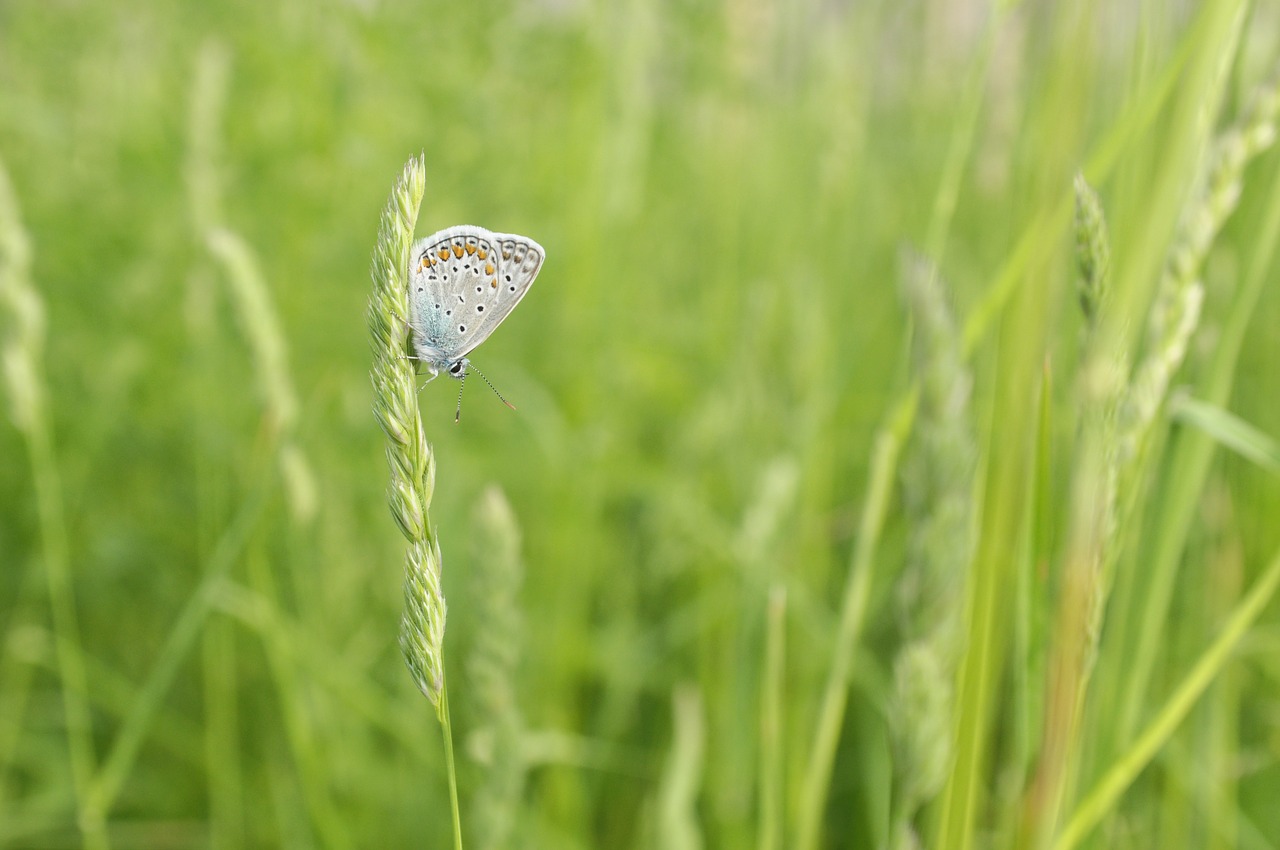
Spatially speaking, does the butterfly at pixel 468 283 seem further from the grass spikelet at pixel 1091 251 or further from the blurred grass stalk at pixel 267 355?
the grass spikelet at pixel 1091 251

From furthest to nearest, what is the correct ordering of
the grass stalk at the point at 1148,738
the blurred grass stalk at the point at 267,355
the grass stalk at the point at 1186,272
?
the blurred grass stalk at the point at 267,355, the grass stalk at the point at 1148,738, the grass stalk at the point at 1186,272

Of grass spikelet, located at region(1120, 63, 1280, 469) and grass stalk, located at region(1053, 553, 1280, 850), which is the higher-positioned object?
grass spikelet, located at region(1120, 63, 1280, 469)

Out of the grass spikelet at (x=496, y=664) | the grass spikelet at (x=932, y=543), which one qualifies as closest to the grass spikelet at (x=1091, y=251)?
the grass spikelet at (x=932, y=543)

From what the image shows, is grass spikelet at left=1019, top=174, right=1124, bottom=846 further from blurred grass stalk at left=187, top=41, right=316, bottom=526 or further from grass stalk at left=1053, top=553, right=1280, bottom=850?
blurred grass stalk at left=187, top=41, right=316, bottom=526

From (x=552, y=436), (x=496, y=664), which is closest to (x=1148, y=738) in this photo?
(x=496, y=664)

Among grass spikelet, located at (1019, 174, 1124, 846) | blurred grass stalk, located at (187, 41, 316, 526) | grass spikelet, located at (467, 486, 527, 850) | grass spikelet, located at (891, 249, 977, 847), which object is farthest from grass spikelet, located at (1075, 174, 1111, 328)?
blurred grass stalk, located at (187, 41, 316, 526)

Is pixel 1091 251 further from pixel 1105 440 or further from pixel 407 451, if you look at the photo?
pixel 407 451
